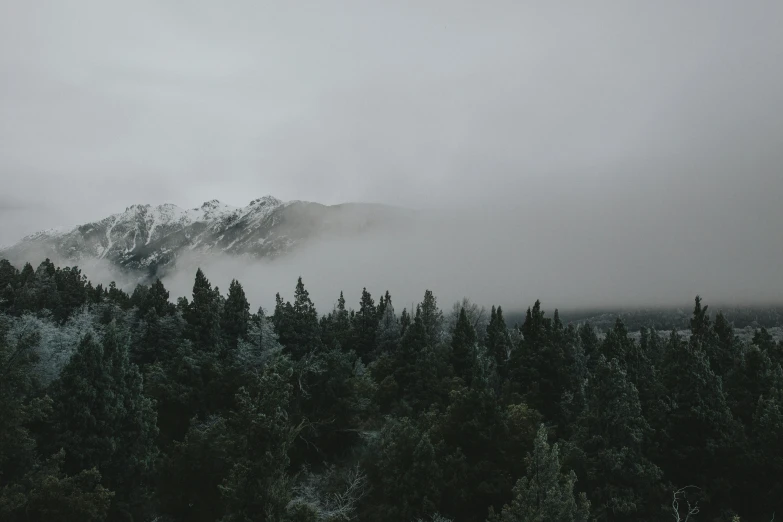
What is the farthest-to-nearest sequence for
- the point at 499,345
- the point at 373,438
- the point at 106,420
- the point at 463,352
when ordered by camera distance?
the point at 499,345
the point at 463,352
the point at 373,438
the point at 106,420

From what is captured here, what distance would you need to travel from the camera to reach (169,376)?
51000 mm

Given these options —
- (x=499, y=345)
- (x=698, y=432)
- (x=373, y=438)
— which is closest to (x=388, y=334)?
(x=499, y=345)

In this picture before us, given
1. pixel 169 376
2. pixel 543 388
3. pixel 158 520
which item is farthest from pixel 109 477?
pixel 543 388

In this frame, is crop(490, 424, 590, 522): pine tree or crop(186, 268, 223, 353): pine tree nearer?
crop(490, 424, 590, 522): pine tree

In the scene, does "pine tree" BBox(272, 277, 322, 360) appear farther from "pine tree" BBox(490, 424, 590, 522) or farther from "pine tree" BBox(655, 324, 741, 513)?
"pine tree" BBox(490, 424, 590, 522)

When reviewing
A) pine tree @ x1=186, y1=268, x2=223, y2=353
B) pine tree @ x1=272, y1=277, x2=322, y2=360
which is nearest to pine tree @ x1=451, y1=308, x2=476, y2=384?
pine tree @ x1=272, y1=277, x2=322, y2=360

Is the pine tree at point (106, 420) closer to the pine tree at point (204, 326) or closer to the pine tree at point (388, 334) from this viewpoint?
the pine tree at point (204, 326)

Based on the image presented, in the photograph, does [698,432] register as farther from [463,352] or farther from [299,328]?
[299,328]

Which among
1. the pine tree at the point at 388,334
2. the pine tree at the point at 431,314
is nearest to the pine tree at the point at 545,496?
the pine tree at the point at 388,334

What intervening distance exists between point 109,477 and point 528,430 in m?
33.1

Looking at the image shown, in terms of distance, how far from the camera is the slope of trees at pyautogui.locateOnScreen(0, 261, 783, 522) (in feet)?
82.2

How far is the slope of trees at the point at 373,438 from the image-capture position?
25047 millimetres

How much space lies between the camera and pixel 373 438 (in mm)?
45781

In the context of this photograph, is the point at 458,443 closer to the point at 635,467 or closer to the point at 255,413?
→ the point at 635,467
